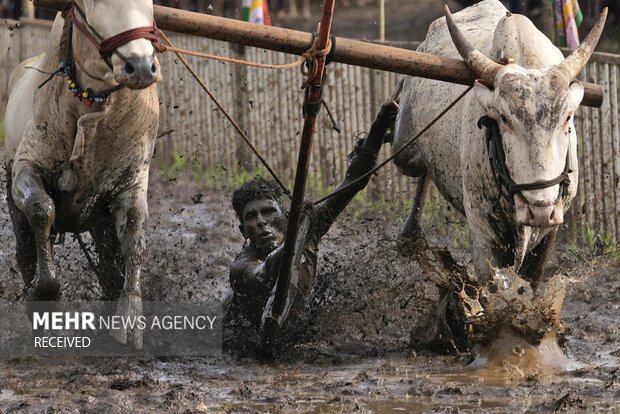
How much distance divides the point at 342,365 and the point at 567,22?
218 inches

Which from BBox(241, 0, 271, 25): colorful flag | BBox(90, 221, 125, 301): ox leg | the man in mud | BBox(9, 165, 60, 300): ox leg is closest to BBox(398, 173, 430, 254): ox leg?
the man in mud

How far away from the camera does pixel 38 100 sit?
812 centimetres

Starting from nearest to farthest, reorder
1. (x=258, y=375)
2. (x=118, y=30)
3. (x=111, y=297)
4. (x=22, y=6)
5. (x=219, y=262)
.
Result: (x=118, y=30) → (x=258, y=375) → (x=111, y=297) → (x=219, y=262) → (x=22, y=6)

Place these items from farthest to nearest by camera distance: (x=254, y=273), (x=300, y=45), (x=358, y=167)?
→ (x=358, y=167), (x=254, y=273), (x=300, y=45)

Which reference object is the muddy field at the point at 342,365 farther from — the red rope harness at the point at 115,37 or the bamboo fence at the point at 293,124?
the red rope harness at the point at 115,37

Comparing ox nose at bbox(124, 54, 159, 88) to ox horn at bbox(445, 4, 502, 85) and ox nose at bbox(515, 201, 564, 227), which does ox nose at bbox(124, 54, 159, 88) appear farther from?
ox nose at bbox(515, 201, 564, 227)

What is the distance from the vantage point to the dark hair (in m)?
8.80

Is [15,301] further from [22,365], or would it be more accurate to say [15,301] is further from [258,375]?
[258,375]

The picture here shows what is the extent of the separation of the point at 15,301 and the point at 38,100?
1.72 meters

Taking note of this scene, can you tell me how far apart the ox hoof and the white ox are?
6.12ft

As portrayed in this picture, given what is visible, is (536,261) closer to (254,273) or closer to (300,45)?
(254,273)

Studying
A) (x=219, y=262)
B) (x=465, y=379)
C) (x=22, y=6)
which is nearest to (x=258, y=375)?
(x=465, y=379)

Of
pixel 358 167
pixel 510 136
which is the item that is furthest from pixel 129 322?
pixel 510 136

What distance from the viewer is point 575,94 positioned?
732 cm
